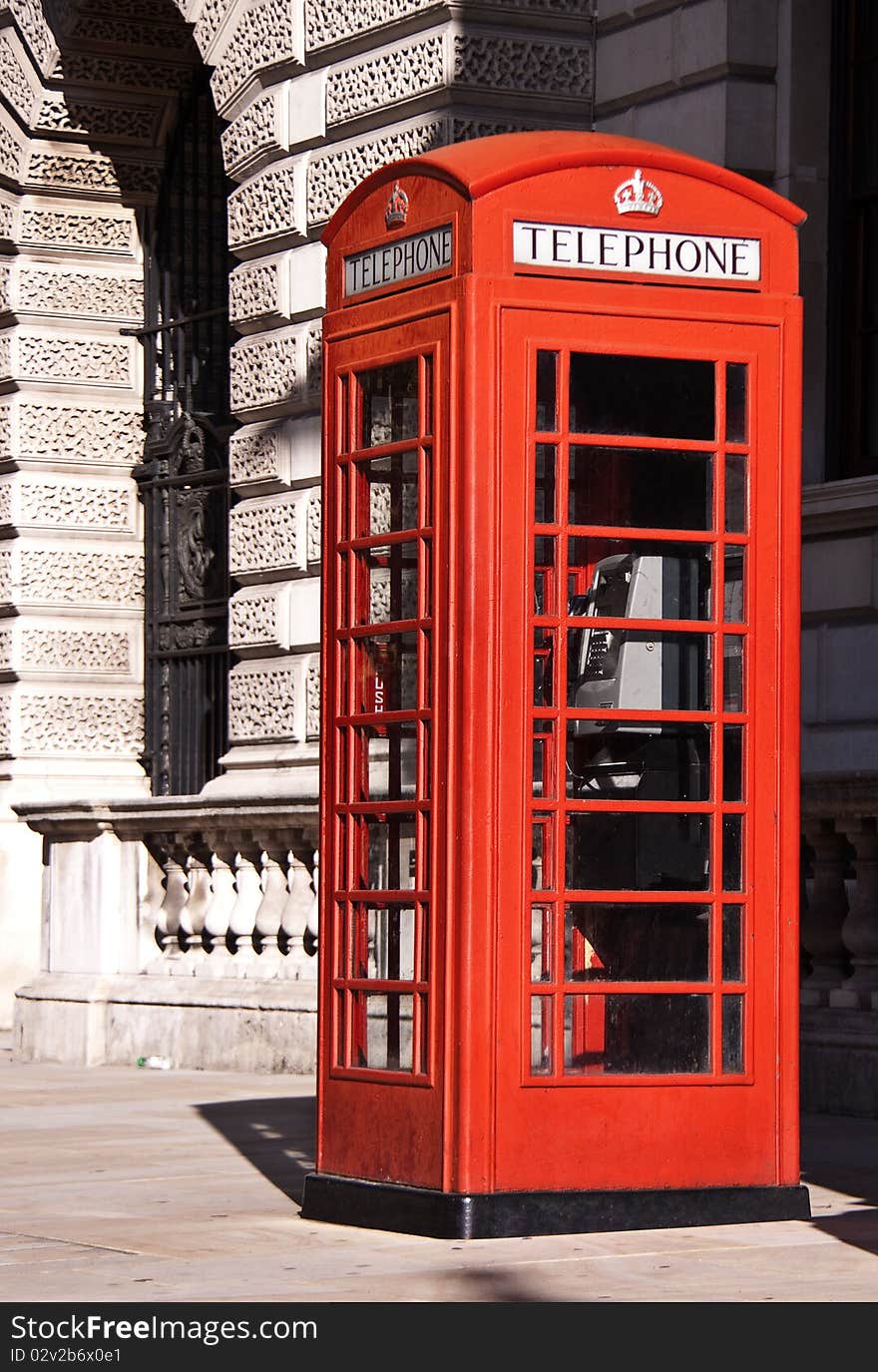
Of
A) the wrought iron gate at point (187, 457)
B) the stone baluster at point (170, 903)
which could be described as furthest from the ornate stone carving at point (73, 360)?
the stone baluster at point (170, 903)

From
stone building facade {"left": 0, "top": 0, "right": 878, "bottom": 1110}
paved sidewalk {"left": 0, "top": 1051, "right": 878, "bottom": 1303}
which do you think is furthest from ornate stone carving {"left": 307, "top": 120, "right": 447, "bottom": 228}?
paved sidewalk {"left": 0, "top": 1051, "right": 878, "bottom": 1303}

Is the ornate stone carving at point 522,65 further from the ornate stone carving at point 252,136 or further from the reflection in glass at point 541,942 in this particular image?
the reflection in glass at point 541,942

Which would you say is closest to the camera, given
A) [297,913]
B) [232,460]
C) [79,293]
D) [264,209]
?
[297,913]

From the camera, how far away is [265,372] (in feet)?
45.5

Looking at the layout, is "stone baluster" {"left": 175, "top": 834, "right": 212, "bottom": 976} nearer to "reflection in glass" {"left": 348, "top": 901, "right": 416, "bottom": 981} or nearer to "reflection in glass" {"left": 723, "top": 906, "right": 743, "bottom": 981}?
"reflection in glass" {"left": 348, "top": 901, "right": 416, "bottom": 981}

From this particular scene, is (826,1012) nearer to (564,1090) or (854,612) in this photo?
(854,612)

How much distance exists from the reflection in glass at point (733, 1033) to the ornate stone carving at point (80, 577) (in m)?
9.58

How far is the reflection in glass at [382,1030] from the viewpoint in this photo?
23.3ft

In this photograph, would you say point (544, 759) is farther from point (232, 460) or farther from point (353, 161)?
point (232, 460)

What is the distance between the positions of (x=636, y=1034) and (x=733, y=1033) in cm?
27

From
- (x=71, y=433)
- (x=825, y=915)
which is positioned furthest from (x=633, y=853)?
(x=71, y=433)

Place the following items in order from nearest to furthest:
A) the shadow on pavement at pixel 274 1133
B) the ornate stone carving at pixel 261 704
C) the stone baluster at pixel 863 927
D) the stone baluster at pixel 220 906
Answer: the shadow on pavement at pixel 274 1133
the stone baluster at pixel 863 927
the stone baluster at pixel 220 906
the ornate stone carving at pixel 261 704

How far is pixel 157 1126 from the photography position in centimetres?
1020

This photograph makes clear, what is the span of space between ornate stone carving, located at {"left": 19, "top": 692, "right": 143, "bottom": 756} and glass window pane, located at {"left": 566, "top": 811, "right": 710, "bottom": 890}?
31.0 ft
